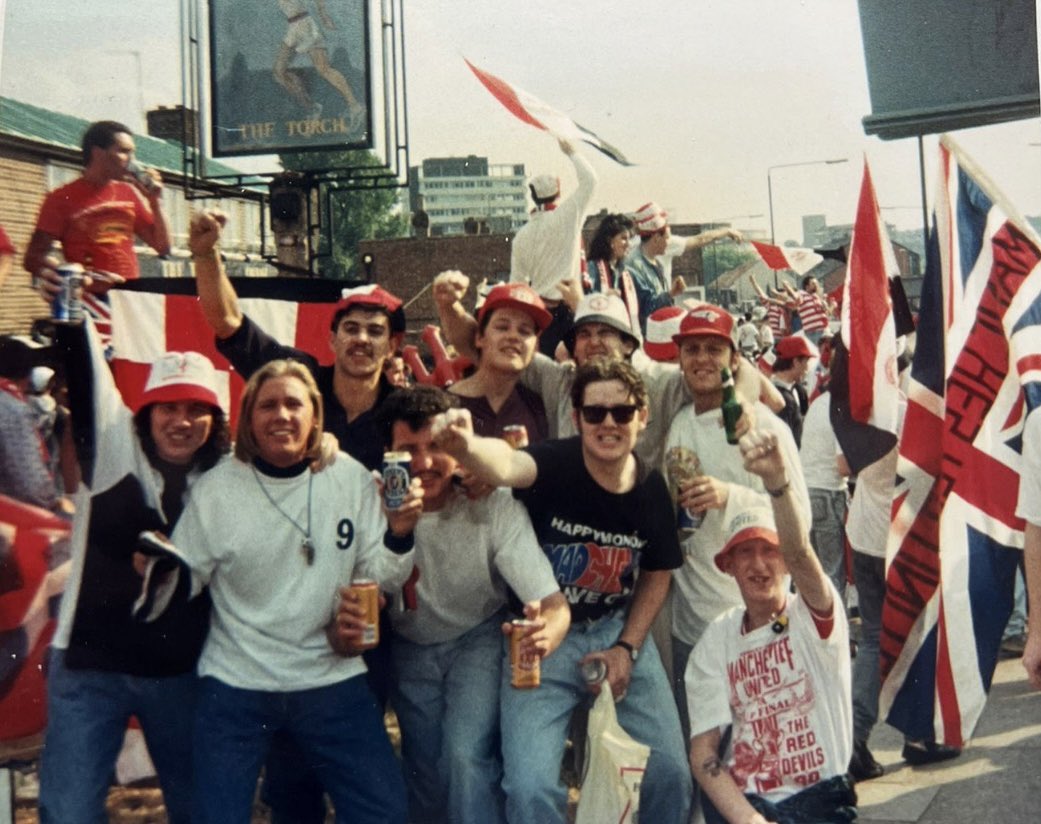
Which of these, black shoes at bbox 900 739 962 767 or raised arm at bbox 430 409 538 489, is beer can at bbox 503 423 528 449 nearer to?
raised arm at bbox 430 409 538 489

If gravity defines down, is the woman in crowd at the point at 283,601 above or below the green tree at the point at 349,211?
below

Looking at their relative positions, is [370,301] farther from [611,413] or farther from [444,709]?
[444,709]

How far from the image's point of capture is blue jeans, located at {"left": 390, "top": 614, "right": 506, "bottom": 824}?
3.63 metres

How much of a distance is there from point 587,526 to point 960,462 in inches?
51.8

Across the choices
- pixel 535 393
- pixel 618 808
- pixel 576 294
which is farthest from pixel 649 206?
pixel 618 808

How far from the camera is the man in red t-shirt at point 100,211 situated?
428cm

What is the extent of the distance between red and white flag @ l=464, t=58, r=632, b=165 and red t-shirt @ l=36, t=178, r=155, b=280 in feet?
4.32

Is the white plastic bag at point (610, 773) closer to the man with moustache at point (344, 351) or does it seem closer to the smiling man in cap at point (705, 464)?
the smiling man in cap at point (705, 464)

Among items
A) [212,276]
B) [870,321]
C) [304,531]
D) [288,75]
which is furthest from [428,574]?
[288,75]

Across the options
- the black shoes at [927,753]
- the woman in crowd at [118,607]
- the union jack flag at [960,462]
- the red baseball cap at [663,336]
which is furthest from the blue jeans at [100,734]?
the black shoes at [927,753]

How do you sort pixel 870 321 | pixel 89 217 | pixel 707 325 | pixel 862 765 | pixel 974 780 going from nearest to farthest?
pixel 707 325 → pixel 89 217 → pixel 870 321 → pixel 974 780 → pixel 862 765

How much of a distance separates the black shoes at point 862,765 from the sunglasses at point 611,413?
2.34m

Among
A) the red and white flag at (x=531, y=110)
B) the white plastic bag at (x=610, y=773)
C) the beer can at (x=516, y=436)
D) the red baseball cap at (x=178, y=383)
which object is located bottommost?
the white plastic bag at (x=610, y=773)

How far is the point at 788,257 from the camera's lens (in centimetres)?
684
